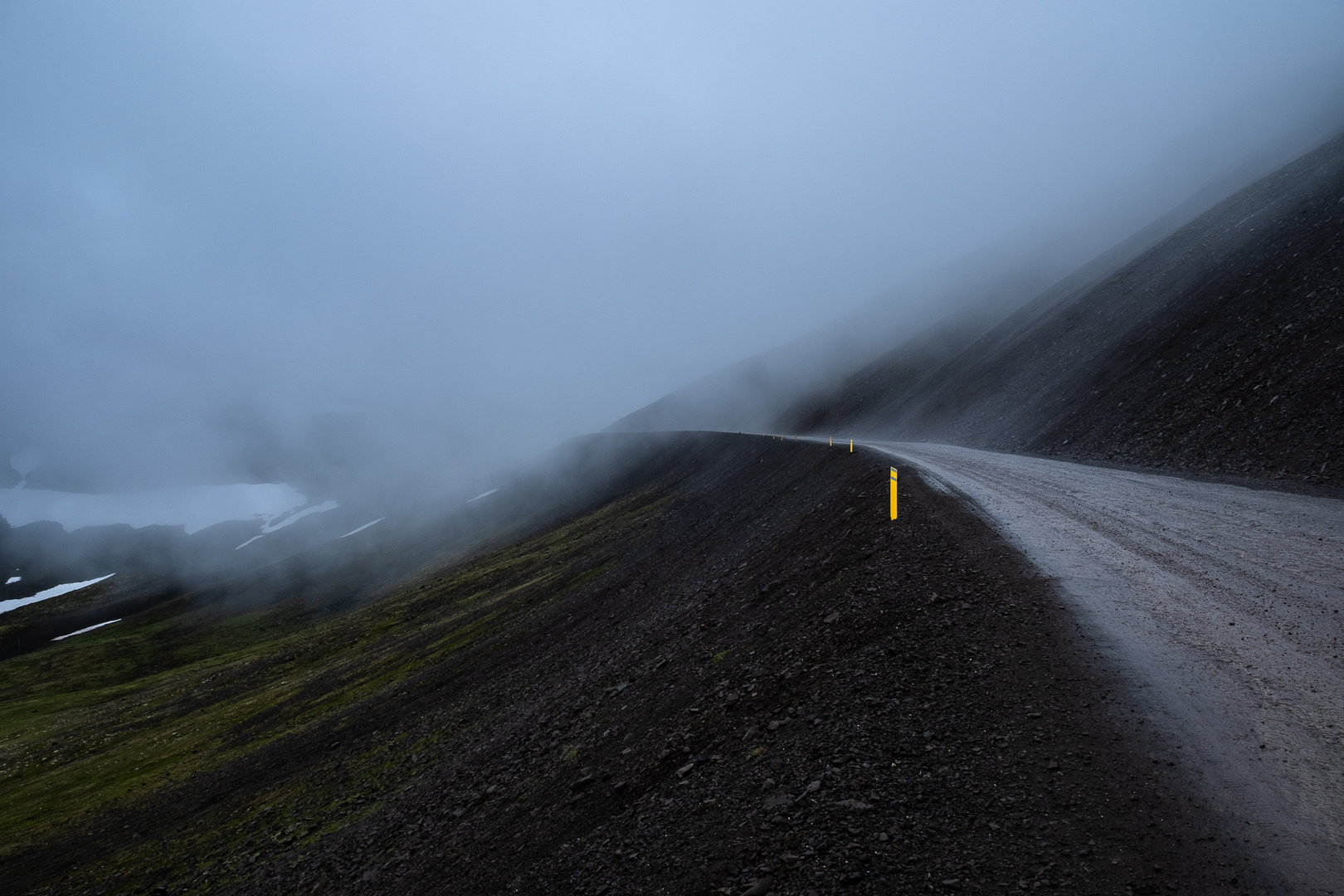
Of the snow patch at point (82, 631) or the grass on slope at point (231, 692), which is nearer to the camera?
the grass on slope at point (231, 692)

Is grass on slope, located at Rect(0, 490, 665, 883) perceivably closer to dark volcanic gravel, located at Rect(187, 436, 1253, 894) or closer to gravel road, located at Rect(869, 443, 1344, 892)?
dark volcanic gravel, located at Rect(187, 436, 1253, 894)

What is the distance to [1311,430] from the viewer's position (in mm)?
18703

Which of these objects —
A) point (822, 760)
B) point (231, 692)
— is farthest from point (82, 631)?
point (822, 760)

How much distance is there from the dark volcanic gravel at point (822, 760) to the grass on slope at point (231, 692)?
359 inches

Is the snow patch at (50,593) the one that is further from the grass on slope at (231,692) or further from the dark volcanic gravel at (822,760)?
the dark volcanic gravel at (822,760)

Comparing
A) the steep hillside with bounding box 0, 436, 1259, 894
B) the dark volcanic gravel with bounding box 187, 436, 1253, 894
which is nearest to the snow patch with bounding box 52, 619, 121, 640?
the steep hillside with bounding box 0, 436, 1259, 894

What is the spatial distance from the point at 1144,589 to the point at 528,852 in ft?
38.8

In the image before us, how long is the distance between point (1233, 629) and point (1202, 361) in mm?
26327

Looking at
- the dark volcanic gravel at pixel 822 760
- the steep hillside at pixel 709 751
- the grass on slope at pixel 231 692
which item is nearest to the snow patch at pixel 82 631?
the grass on slope at pixel 231 692

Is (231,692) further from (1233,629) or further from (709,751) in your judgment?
(1233,629)

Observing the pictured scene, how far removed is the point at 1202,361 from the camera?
27781 mm

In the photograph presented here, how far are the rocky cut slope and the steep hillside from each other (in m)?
11.3

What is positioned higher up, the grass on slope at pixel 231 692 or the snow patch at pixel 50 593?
the snow patch at pixel 50 593

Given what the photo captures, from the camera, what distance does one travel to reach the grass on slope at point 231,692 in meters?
34.5
